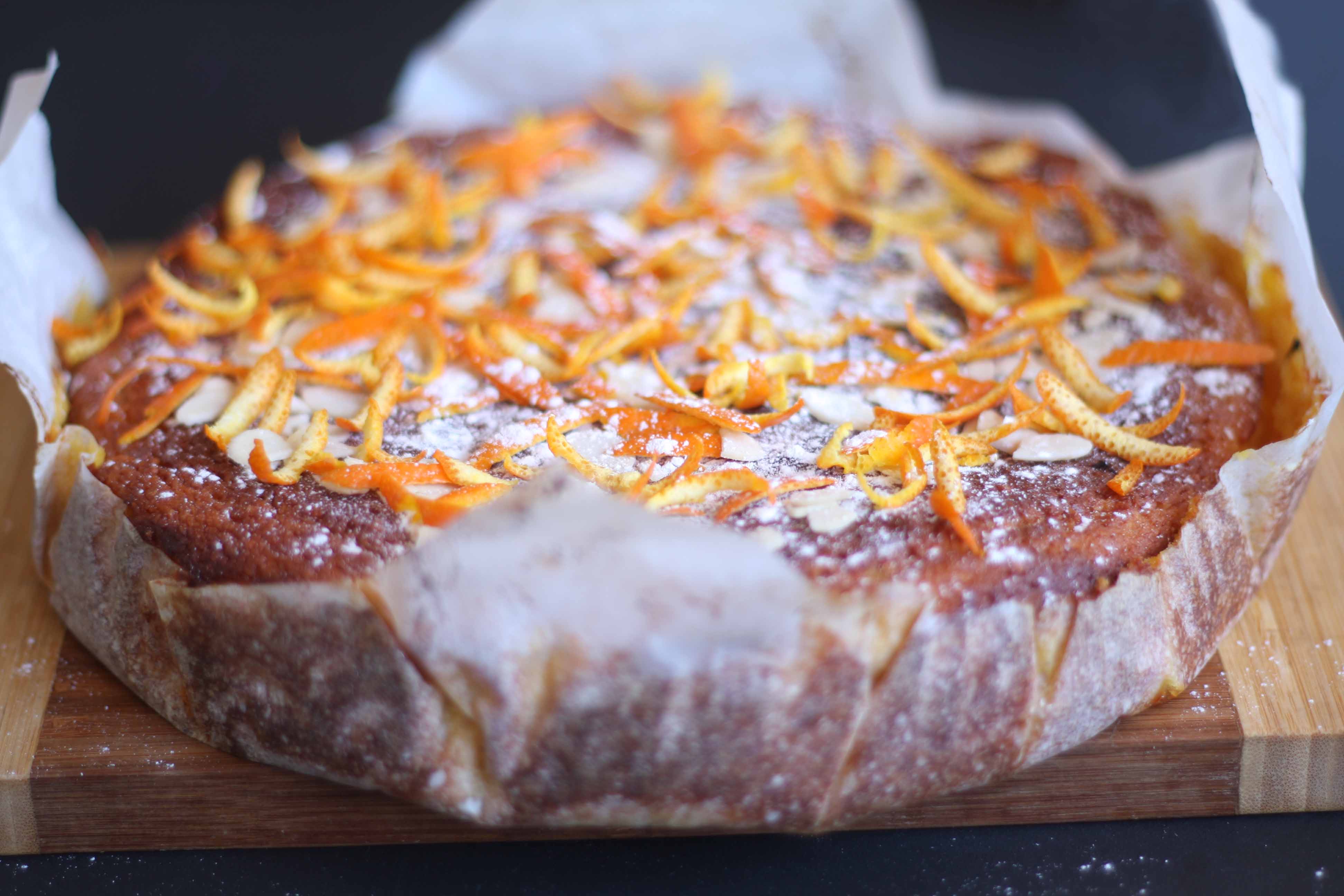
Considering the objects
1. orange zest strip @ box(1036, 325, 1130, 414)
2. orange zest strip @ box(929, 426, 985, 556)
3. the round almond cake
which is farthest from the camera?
orange zest strip @ box(1036, 325, 1130, 414)

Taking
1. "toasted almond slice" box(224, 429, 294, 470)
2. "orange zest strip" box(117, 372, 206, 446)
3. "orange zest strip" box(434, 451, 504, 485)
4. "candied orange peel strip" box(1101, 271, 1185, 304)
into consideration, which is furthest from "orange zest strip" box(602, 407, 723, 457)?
"candied orange peel strip" box(1101, 271, 1185, 304)

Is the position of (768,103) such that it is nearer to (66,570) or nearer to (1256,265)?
(1256,265)

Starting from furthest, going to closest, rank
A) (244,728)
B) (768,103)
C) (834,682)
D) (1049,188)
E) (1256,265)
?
(768,103)
(1049,188)
(1256,265)
(244,728)
(834,682)

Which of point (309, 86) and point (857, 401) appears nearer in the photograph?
point (857, 401)

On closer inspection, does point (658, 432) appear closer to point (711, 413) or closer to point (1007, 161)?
point (711, 413)

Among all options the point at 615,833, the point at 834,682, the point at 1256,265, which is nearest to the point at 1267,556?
the point at 1256,265

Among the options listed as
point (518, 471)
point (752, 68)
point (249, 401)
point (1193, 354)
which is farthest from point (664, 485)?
point (752, 68)

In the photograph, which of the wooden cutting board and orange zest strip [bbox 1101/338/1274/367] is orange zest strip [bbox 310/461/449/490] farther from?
orange zest strip [bbox 1101/338/1274/367]
